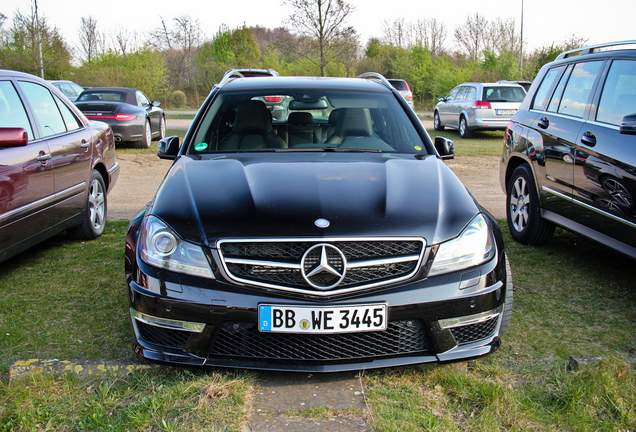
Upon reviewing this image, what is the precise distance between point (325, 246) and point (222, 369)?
847 millimetres

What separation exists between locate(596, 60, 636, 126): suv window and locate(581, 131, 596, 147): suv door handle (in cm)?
13

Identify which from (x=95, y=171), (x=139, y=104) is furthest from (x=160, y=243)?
(x=139, y=104)

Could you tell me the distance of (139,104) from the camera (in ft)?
45.8

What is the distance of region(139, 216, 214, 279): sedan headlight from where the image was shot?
8.46ft

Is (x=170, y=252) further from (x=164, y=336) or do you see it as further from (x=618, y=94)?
(x=618, y=94)

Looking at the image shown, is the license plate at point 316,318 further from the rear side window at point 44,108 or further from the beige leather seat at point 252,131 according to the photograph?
the rear side window at point 44,108

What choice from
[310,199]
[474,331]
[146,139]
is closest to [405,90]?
[146,139]

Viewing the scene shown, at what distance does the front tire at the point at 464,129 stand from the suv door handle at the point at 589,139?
12.6 meters

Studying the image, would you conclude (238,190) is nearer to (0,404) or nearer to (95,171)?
(0,404)

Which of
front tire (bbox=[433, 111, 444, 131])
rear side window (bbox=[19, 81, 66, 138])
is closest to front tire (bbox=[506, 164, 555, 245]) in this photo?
rear side window (bbox=[19, 81, 66, 138])

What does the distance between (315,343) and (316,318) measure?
0.15 metres

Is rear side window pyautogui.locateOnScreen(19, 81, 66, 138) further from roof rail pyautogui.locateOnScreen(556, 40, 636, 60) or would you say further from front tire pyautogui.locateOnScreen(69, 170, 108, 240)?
roof rail pyautogui.locateOnScreen(556, 40, 636, 60)

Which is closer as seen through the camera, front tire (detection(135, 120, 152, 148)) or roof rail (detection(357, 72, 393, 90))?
roof rail (detection(357, 72, 393, 90))

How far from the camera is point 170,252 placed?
2633 mm
